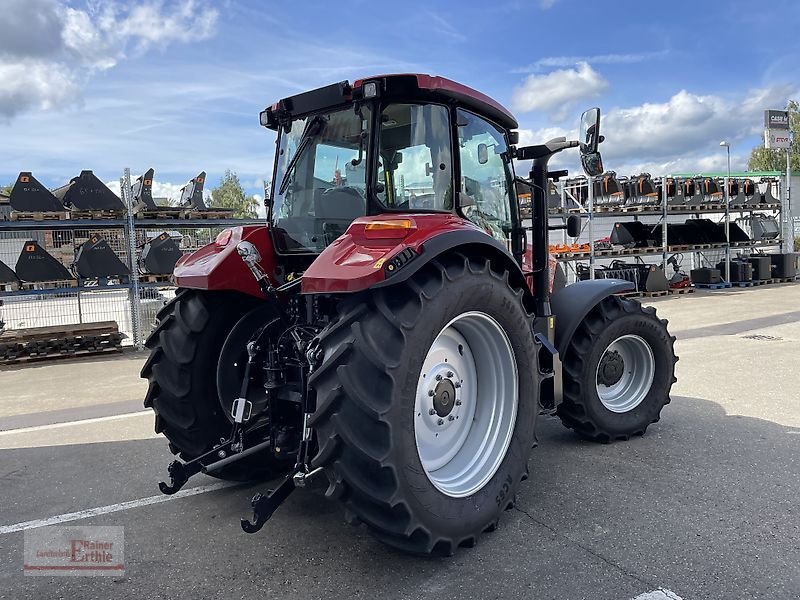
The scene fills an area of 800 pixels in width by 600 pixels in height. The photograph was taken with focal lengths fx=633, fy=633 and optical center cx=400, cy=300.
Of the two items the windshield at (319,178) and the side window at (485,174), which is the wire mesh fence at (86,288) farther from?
the side window at (485,174)

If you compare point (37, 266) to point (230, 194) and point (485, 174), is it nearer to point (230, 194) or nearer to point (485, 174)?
point (485, 174)

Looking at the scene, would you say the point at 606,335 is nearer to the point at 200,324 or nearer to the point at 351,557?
the point at 351,557

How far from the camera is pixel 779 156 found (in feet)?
149

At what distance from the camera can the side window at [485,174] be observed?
12.6 ft

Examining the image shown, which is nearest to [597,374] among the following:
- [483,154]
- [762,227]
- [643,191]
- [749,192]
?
[483,154]

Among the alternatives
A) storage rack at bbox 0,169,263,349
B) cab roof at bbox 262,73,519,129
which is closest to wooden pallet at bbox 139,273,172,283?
storage rack at bbox 0,169,263,349

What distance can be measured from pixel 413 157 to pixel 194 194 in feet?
28.0

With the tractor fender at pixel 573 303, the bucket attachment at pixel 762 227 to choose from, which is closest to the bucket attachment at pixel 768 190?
the bucket attachment at pixel 762 227

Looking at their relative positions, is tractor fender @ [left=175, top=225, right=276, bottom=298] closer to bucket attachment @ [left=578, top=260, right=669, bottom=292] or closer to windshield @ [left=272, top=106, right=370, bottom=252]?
windshield @ [left=272, top=106, right=370, bottom=252]

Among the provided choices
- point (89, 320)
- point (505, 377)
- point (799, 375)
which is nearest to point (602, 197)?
point (799, 375)

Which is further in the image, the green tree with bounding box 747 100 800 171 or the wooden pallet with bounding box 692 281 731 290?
the green tree with bounding box 747 100 800 171

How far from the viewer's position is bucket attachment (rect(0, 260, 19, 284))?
9.80 metres

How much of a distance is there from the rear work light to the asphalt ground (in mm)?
1569

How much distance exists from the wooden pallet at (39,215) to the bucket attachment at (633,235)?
13594mm
